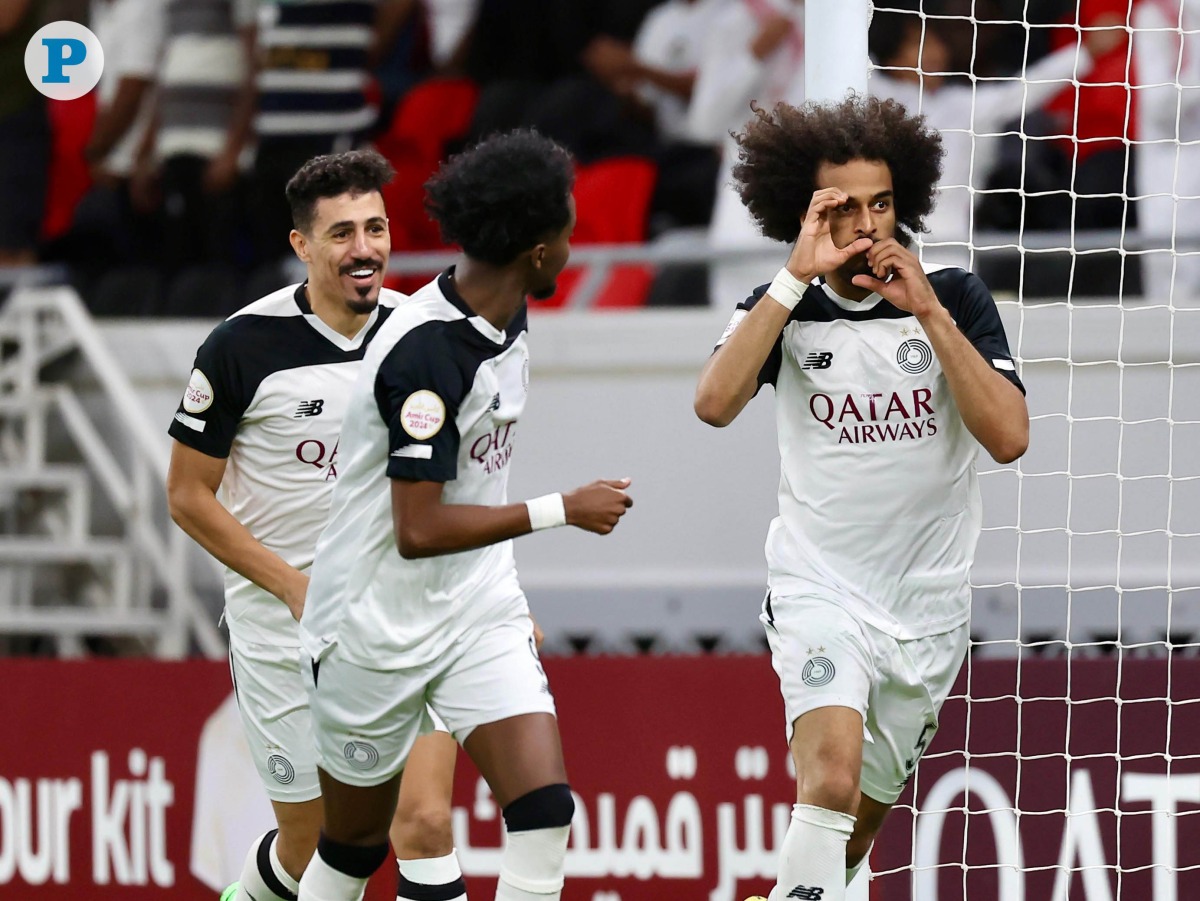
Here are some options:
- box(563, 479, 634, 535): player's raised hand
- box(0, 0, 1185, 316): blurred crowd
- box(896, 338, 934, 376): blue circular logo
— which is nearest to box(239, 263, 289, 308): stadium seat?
box(0, 0, 1185, 316): blurred crowd

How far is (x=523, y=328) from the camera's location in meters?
3.96

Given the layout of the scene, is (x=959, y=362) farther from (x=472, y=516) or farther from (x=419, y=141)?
(x=419, y=141)

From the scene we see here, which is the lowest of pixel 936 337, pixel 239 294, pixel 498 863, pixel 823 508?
pixel 498 863

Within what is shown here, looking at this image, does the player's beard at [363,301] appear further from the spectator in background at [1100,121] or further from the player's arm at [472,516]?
the spectator in background at [1100,121]

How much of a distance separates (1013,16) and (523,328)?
15.3 feet

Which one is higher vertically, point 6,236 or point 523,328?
point 6,236

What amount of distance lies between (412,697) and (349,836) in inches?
15.5

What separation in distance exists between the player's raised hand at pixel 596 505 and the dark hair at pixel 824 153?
104 centimetres

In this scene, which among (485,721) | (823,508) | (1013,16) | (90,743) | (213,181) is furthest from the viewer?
(213,181)

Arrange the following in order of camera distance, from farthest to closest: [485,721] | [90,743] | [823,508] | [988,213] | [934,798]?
[988,213] < [90,743] < [934,798] < [823,508] < [485,721]

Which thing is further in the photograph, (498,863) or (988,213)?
(988,213)

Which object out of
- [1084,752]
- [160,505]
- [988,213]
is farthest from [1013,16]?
[160,505]

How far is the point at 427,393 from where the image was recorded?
3.69m

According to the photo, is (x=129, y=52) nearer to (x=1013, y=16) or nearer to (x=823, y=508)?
(x=1013, y=16)
